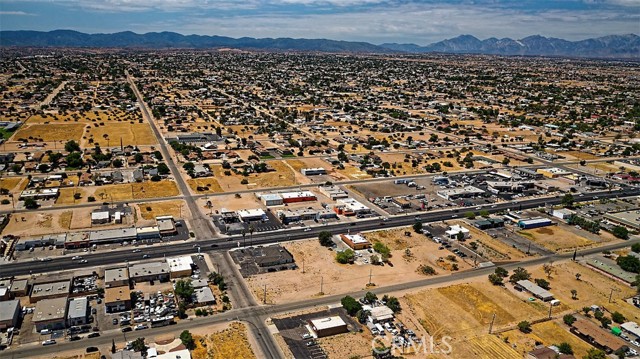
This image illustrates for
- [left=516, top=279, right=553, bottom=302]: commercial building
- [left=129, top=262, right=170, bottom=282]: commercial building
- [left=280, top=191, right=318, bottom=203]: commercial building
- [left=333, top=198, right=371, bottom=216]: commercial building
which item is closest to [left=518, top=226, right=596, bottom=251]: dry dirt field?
[left=516, top=279, right=553, bottom=302]: commercial building

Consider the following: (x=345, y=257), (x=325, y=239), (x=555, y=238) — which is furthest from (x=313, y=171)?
(x=555, y=238)

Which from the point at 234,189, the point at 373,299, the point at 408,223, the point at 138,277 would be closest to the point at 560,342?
the point at 373,299

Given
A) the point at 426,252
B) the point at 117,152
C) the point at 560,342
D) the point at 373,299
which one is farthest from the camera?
the point at 117,152

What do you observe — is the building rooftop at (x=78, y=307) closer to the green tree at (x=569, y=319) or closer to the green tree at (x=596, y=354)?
the green tree at (x=596, y=354)

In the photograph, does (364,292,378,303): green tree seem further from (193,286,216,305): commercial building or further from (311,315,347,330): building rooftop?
(193,286,216,305): commercial building

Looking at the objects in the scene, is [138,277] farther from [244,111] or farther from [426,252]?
[244,111]

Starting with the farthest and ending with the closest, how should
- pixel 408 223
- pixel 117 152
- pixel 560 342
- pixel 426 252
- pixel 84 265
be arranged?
pixel 117 152
pixel 408 223
pixel 426 252
pixel 84 265
pixel 560 342
